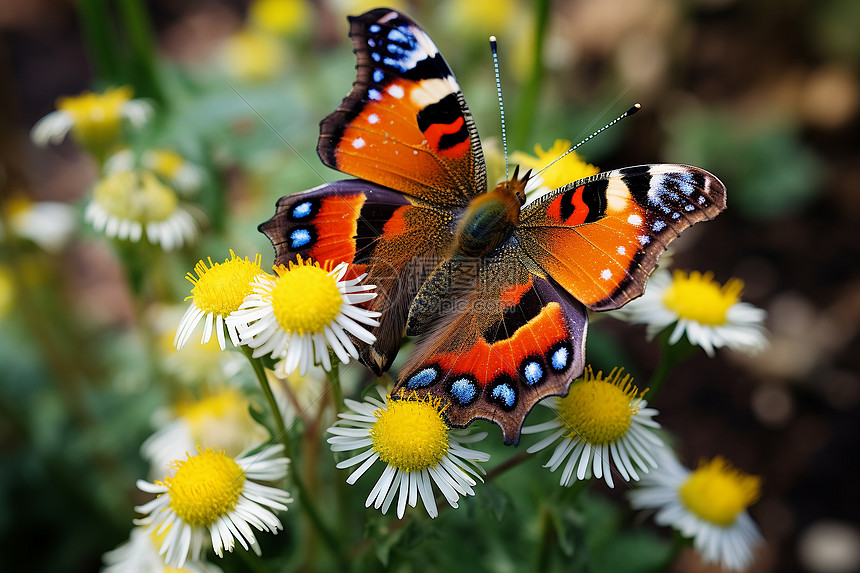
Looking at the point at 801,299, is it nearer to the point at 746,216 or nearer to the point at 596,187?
the point at 746,216

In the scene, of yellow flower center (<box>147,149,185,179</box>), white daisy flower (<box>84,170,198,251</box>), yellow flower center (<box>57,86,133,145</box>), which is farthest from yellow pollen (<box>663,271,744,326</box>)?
yellow flower center (<box>57,86,133,145</box>)

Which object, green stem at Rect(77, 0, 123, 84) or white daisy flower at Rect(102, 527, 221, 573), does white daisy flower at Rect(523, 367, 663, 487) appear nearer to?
white daisy flower at Rect(102, 527, 221, 573)

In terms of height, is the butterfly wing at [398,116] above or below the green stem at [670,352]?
above

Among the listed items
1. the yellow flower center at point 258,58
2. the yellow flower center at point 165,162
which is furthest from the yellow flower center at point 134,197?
the yellow flower center at point 258,58

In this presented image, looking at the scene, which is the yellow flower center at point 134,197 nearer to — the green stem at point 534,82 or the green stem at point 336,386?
the green stem at point 336,386

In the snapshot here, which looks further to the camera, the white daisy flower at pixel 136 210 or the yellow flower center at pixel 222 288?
the white daisy flower at pixel 136 210

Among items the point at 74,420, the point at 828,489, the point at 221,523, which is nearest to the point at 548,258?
the point at 221,523

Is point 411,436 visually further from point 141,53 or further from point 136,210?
point 141,53
